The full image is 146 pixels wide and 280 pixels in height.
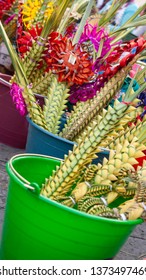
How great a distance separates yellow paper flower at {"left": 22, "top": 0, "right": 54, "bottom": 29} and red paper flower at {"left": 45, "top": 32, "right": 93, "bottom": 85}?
0.23 metres

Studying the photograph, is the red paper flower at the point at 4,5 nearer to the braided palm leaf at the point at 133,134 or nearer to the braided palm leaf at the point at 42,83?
the braided palm leaf at the point at 42,83

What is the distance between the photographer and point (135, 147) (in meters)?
1.01

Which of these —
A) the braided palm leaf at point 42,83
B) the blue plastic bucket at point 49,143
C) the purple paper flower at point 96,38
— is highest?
the purple paper flower at point 96,38

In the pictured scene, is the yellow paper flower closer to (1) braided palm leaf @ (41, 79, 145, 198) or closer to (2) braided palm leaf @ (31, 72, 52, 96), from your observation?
(2) braided palm leaf @ (31, 72, 52, 96)

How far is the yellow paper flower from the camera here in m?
1.58

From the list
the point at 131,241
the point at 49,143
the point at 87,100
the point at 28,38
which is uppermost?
the point at 28,38

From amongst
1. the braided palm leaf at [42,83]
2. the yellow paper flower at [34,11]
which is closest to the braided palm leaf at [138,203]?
the braided palm leaf at [42,83]

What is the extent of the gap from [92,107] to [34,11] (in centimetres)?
45

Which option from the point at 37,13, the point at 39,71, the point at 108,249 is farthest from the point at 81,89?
→ the point at 108,249

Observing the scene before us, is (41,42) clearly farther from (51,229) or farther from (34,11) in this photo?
(51,229)

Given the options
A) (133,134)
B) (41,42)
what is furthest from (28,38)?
(133,134)

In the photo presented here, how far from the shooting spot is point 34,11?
1591mm

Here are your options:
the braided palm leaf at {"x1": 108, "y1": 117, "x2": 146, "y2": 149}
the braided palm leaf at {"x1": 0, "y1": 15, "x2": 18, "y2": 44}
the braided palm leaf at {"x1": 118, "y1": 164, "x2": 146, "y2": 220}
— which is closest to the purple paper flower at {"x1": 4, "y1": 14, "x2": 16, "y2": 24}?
the braided palm leaf at {"x1": 0, "y1": 15, "x2": 18, "y2": 44}

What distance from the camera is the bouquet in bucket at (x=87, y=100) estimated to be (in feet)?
3.38
